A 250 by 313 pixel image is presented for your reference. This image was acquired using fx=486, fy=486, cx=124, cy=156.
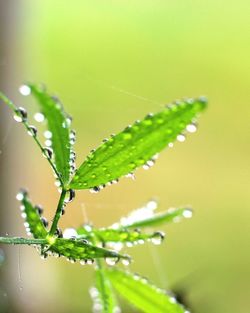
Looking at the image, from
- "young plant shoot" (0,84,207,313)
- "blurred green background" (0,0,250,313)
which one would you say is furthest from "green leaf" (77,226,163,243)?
"blurred green background" (0,0,250,313)

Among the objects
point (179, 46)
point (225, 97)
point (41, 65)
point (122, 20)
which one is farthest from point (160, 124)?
point (41, 65)

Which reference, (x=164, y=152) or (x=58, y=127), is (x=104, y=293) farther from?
(x=164, y=152)

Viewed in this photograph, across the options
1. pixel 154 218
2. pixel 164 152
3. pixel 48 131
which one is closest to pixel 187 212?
pixel 154 218

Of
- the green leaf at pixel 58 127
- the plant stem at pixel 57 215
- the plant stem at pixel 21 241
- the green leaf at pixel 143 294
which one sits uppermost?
the green leaf at pixel 58 127

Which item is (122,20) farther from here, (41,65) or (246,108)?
(246,108)

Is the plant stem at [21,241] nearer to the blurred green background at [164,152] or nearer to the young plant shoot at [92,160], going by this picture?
the young plant shoot at [92,160]

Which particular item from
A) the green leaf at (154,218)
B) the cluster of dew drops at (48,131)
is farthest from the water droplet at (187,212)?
the cluster of dew drops at (48,131)
